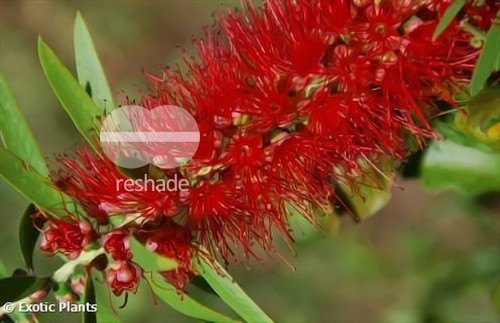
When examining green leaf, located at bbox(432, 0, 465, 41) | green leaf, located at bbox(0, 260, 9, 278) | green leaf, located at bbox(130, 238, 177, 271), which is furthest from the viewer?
green leaf, located at bbox(0, 260, 9, 278)

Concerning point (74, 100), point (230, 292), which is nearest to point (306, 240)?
point (230, 292)

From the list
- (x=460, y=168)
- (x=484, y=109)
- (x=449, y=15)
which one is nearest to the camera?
(x=449, y=15)

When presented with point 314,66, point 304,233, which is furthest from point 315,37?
point 304,233

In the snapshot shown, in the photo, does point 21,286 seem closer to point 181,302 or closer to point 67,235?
point 67,235

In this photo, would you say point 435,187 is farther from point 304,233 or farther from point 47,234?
point 47,234

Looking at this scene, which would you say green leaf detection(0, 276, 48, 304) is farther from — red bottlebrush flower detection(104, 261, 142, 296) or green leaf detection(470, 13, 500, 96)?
green leaf detection(470, 13, 500, 96)

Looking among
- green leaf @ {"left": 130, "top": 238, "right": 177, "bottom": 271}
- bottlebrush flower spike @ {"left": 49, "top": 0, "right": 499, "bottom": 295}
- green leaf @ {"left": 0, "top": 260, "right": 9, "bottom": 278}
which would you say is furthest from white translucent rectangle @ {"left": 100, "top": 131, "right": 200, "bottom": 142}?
green leaf @ {"left": 0, "top": 260, "right": 9, "bottom": 278}
